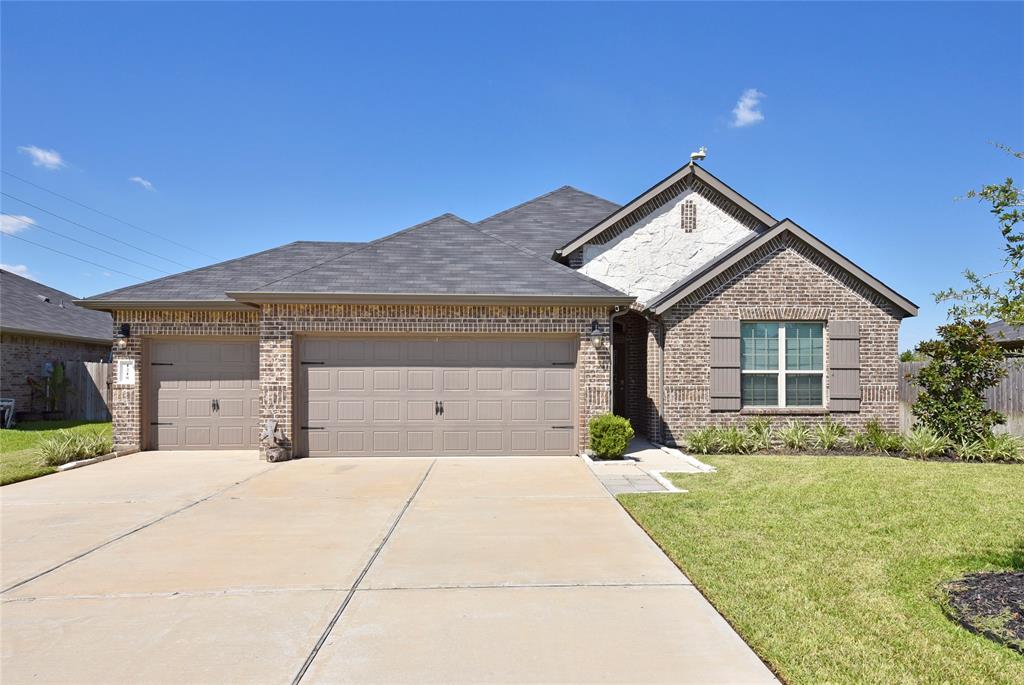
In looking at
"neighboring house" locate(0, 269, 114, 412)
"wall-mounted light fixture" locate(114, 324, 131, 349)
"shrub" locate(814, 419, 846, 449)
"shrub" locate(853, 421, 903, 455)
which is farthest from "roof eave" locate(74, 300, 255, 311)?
"shrub" locate(853, 421, 903, 455)

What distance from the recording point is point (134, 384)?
500 inches

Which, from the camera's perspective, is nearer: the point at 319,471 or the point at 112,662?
the point at 112,662

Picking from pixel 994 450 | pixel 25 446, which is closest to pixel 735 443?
pixel 994 450

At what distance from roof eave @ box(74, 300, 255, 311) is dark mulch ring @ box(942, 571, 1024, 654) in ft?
39.5

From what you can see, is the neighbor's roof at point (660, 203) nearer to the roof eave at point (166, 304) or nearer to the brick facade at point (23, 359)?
the roof eave at point (166, 304)

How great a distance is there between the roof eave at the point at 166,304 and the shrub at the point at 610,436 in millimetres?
7447

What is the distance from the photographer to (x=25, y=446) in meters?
13.9

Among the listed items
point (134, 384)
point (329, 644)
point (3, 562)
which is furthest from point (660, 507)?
point (134, 384)

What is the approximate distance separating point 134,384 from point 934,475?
589 inches

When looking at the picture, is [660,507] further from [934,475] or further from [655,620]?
[934,475]

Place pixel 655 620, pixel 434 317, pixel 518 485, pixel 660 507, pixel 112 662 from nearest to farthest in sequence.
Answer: pixel 112 662 → pixel 655 620 → pixel 660 507 → pixel 518 485 → pixel 434 317

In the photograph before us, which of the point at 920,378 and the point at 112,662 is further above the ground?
the point at 920,378

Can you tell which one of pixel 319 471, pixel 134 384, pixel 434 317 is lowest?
pixel 319 471

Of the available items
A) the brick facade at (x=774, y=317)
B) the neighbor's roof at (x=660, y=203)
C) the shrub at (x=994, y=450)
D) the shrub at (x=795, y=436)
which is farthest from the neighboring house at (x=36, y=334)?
the shrub at (x=994, y=450)
